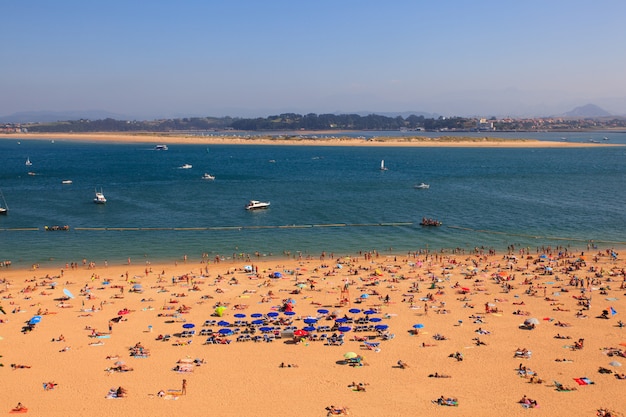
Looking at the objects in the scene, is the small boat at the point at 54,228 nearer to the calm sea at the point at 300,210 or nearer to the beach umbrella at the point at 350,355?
the calm sea at the point at 300,210

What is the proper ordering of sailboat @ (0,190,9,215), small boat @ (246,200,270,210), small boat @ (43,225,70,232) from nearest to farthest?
small boat @ (43,225,70,232), sailboat @ (0,190,9,215), small boat @ (246,200,270,210)

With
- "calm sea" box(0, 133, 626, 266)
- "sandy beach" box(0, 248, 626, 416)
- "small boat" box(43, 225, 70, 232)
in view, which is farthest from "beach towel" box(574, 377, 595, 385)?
"small boat" box(43, 225, 70, 232)

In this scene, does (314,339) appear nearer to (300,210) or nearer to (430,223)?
(430,223)

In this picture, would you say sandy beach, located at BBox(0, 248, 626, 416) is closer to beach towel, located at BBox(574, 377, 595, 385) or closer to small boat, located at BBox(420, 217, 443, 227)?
beach towel, located at BBox(574, 377, 595, 385)

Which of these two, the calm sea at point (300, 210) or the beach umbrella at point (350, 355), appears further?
the calm sea at point (300, 210)

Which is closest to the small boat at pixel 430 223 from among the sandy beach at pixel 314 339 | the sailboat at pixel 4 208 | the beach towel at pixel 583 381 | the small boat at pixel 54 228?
the sandy beach at pixel 314 339

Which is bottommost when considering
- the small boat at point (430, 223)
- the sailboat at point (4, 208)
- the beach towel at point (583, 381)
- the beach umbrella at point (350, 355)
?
the beach towel at point (583, 381)

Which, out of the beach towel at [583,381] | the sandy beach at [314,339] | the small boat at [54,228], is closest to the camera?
the sandy beach at [314,339]
